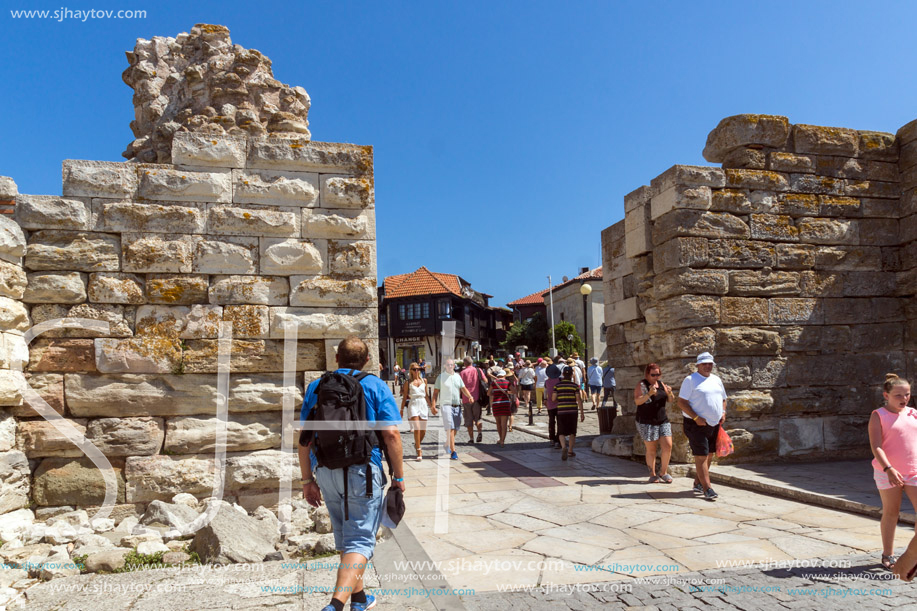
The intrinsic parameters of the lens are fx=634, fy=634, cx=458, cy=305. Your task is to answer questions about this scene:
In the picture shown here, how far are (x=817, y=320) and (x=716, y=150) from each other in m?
2.64

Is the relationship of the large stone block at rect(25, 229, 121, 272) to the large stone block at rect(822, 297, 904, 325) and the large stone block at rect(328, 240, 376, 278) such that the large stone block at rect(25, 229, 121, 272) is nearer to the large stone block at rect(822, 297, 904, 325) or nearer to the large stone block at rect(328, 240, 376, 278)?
the large stone block at rect(328, 240, 376, 278)

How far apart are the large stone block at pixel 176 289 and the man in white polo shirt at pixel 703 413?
4920mm

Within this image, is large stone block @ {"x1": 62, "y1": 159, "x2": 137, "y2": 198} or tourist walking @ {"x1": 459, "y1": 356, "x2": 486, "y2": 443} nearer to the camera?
large stone block @ {"x1": 62, "y1": 159, "x2": 137, "y2": 198}

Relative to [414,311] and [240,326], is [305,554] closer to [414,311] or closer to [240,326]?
[240,326]

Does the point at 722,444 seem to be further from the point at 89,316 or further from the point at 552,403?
the point at 89,316

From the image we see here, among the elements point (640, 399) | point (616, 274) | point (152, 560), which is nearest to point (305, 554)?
point (152, 560)

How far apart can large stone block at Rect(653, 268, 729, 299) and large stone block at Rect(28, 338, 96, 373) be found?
640cm

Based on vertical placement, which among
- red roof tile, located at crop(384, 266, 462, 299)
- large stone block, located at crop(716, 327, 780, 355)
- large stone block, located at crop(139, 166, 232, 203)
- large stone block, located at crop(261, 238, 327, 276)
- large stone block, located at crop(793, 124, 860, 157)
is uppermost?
red roof tile, located at crop(384, 266, 462, 299)

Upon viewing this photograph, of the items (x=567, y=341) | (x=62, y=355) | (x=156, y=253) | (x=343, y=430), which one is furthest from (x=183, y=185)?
(x=567, y=341)

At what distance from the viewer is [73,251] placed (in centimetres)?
527

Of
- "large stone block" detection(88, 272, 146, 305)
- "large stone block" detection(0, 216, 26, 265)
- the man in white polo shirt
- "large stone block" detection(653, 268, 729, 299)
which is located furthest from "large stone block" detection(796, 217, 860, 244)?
"large stone block" detection(0, 216, 26, 265)

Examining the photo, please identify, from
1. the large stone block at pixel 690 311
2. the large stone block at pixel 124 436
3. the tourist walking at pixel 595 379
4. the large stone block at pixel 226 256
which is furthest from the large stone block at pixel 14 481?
the tourist walking at pixel 595 379

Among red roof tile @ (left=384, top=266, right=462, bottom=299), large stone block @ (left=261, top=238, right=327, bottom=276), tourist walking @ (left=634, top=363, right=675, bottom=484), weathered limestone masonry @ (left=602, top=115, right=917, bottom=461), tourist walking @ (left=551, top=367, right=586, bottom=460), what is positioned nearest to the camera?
large stone block @ (left=261, top=238, right=327, bottom=276)

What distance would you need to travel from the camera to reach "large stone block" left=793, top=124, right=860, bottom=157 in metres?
8.54
